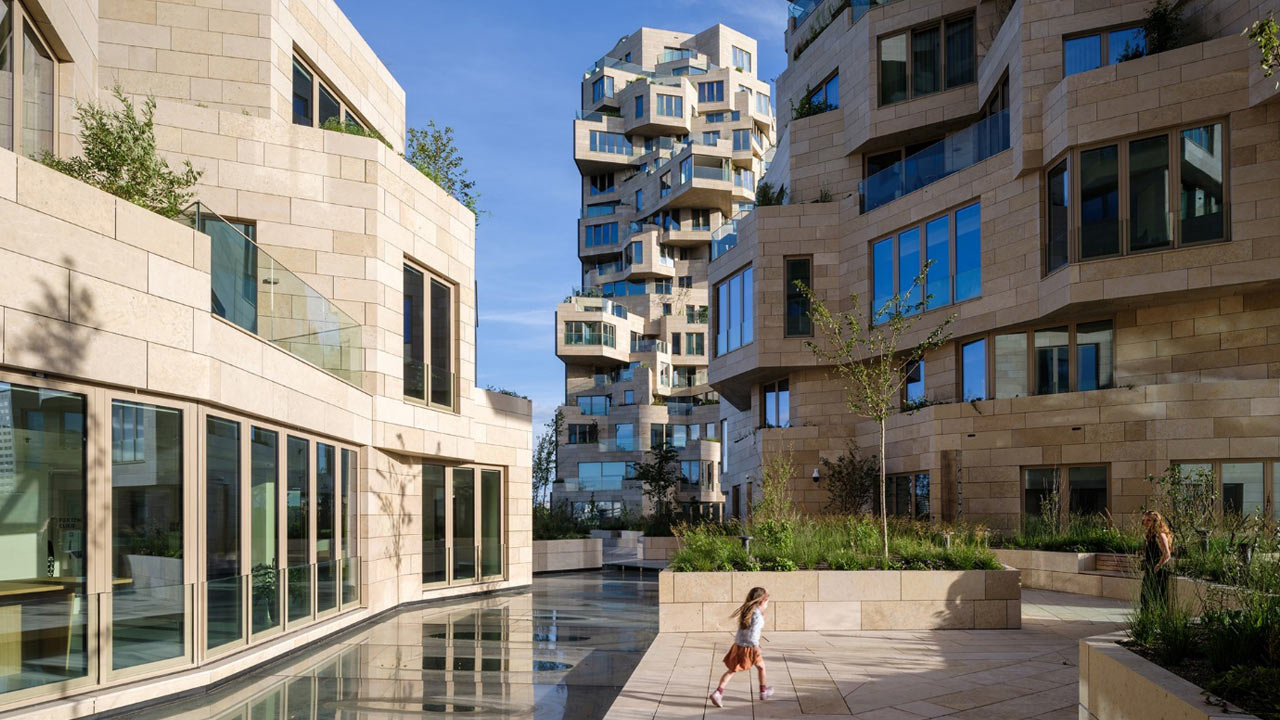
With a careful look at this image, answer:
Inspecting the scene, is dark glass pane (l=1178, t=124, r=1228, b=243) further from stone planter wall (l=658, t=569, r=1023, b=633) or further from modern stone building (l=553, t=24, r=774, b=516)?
modern stone building (l=553, t=24, r=774, b=516)

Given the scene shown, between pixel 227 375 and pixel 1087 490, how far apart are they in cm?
1875

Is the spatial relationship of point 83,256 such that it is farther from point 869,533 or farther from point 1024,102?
point 1024,102

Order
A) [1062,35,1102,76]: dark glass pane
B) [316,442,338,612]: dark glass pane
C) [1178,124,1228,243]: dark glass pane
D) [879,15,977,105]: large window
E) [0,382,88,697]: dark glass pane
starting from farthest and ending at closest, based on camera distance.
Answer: [879,15,977,105]: large window, [1062,35,1102,76]: dark glass pane, [1178,124,1228,243]: dark glass pane, [316,442,338,612]: dark glass pane, [0,382,88,697]: dark glass pane

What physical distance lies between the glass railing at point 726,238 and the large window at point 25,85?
900 inches

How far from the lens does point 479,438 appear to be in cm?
2138

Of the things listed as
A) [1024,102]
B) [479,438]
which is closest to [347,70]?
[479,438]

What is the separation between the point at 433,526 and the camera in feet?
64.8

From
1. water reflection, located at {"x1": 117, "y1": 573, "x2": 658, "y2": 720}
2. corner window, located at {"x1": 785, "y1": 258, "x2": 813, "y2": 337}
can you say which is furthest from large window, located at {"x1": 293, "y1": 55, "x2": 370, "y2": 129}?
corner window, located at {"x1": 785, "y1": 258, "x2": 813, "y2": 337}

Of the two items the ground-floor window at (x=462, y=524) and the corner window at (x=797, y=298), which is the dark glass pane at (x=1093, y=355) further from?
the ground-floor window at (x=462, y=524)

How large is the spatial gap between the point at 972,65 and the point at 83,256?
2528 cm

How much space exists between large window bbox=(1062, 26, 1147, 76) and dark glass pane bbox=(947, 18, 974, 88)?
4807 millimetres

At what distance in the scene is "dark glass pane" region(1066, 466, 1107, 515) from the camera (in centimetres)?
2264

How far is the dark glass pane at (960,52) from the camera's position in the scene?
94.9 feet

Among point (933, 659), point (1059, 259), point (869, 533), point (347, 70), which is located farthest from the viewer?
point (1059, 259)
